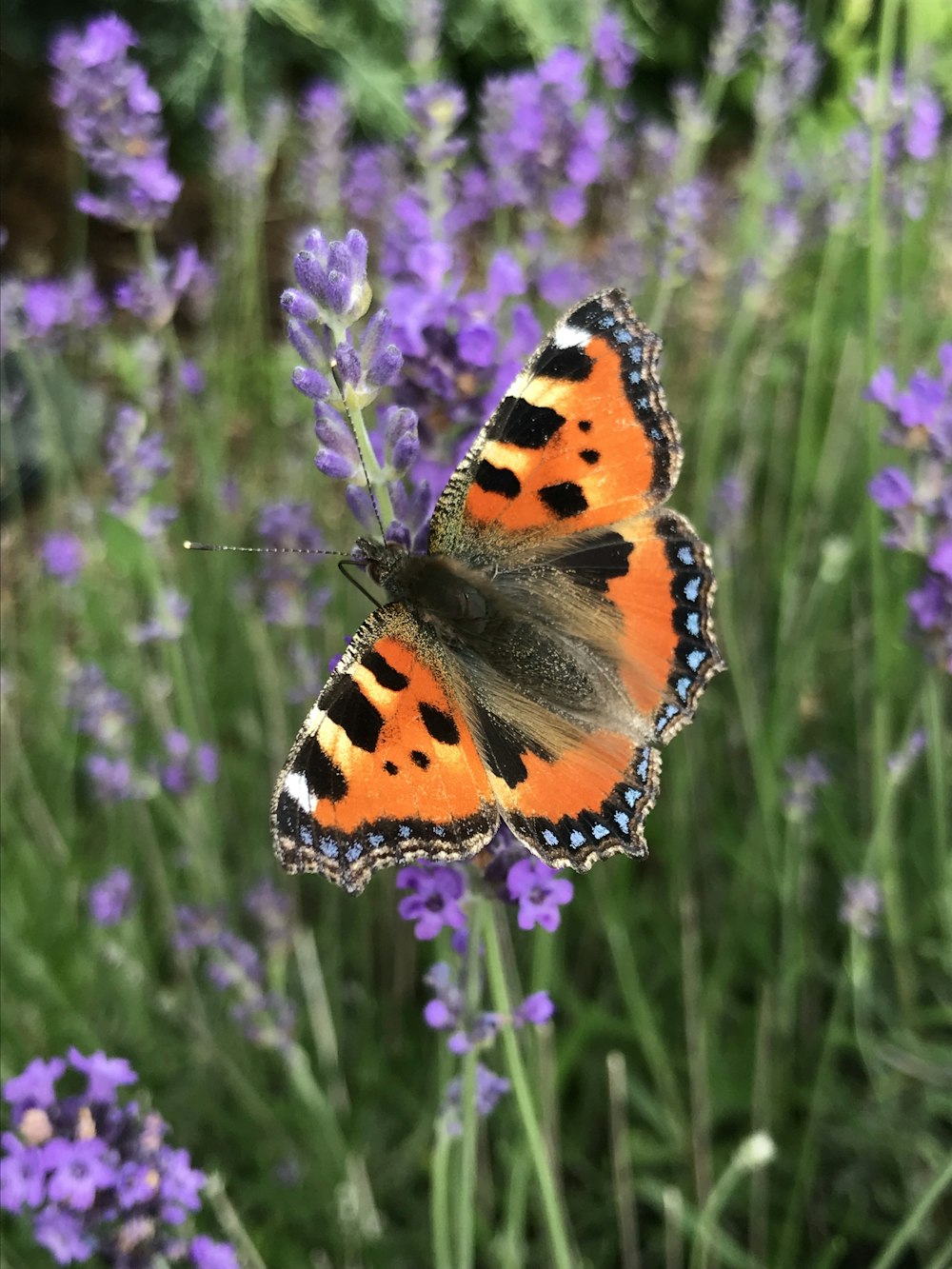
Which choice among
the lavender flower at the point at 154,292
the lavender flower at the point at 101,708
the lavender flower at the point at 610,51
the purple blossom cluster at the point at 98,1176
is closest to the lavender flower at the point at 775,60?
the lavender flower at the point at 610,51

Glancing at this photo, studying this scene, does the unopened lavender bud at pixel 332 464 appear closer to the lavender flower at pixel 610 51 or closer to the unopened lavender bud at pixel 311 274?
the unopened lavender bud at pixel 311 274

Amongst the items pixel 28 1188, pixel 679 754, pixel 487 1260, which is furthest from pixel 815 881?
pixel 28 1188

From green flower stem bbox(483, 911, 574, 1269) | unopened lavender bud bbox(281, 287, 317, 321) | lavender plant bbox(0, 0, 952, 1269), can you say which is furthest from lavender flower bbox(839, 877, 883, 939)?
unopened lavender bud bbox(281, 287, 317, 321)

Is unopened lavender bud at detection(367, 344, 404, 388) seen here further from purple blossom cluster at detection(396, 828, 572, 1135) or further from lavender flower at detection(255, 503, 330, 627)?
lavender flower at detection(255, 503, 330, 627)

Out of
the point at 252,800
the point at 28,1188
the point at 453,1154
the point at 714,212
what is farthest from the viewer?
the point at 714,212

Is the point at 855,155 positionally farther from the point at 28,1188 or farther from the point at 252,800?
the point at 28,1188

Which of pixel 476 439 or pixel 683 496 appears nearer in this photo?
pixel 476 439
